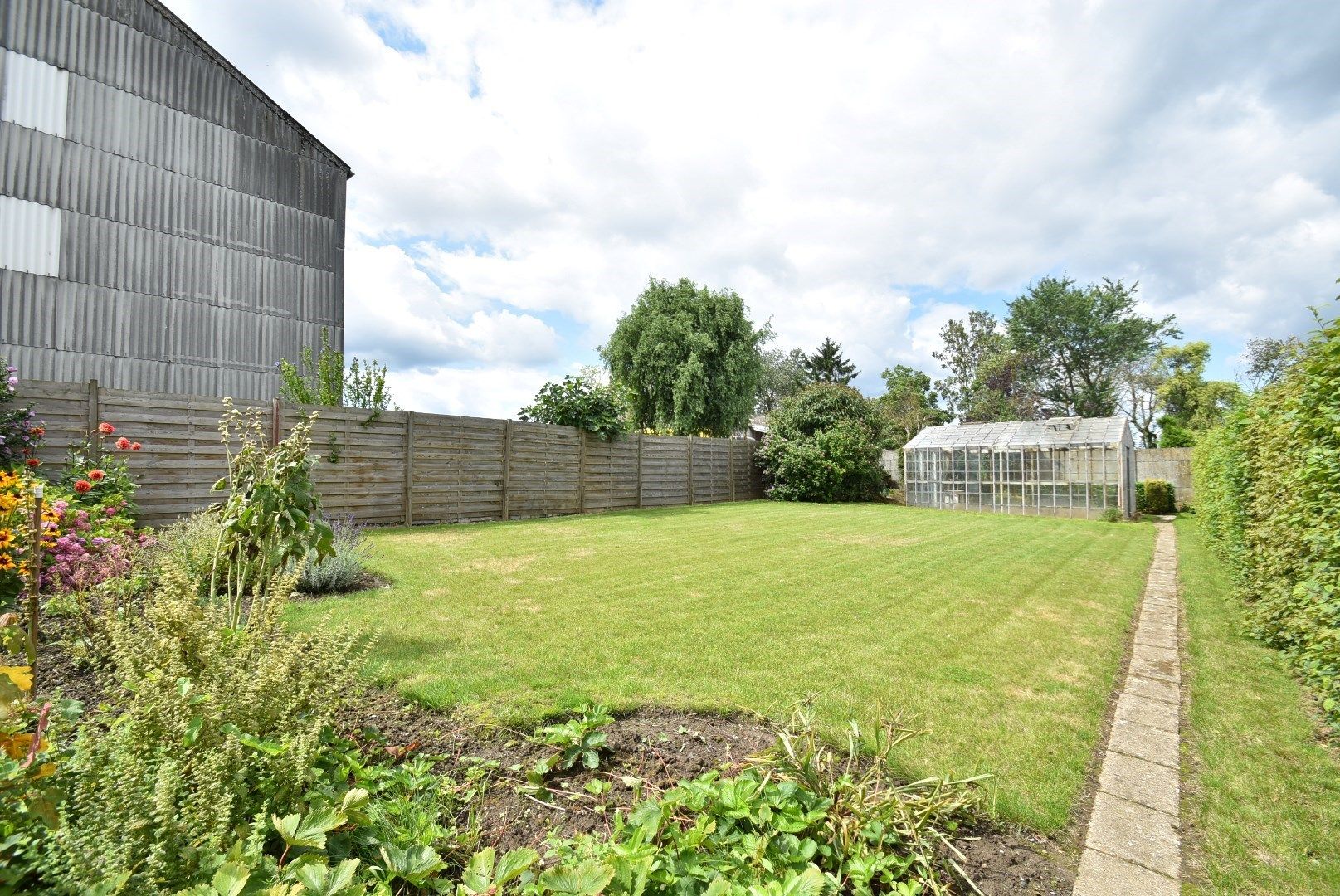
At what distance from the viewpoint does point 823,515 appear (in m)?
14.8

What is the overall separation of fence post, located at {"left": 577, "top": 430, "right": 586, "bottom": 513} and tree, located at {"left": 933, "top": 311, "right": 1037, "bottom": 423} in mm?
28915

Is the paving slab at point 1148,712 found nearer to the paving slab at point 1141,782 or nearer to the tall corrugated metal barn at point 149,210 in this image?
the paving slab at point 1141,782

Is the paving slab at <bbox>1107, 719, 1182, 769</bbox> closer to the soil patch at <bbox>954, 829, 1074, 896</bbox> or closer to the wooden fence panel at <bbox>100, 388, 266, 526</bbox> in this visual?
the soil patch at <bbox>954, 829, 1074, 896</bbox>

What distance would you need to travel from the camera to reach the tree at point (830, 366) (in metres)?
46.5

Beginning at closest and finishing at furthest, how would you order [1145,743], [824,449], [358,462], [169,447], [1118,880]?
[1118,880], [1145,743], [169,447], [358,462], [824,449]

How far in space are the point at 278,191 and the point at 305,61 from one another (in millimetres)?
11388

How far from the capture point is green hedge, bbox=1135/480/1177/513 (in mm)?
19891

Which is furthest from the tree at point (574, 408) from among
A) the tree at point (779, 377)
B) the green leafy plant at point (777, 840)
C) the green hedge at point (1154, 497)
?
the tree at point (779, 377)

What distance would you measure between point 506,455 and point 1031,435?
1612 cm

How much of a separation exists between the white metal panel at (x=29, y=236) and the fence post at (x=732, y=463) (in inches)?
647

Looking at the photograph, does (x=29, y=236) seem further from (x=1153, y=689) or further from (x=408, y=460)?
(x=1153, y=689)

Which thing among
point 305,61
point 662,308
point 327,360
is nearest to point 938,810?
point 305,61

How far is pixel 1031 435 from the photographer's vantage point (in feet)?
60.0

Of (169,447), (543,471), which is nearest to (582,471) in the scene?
(543,471)
